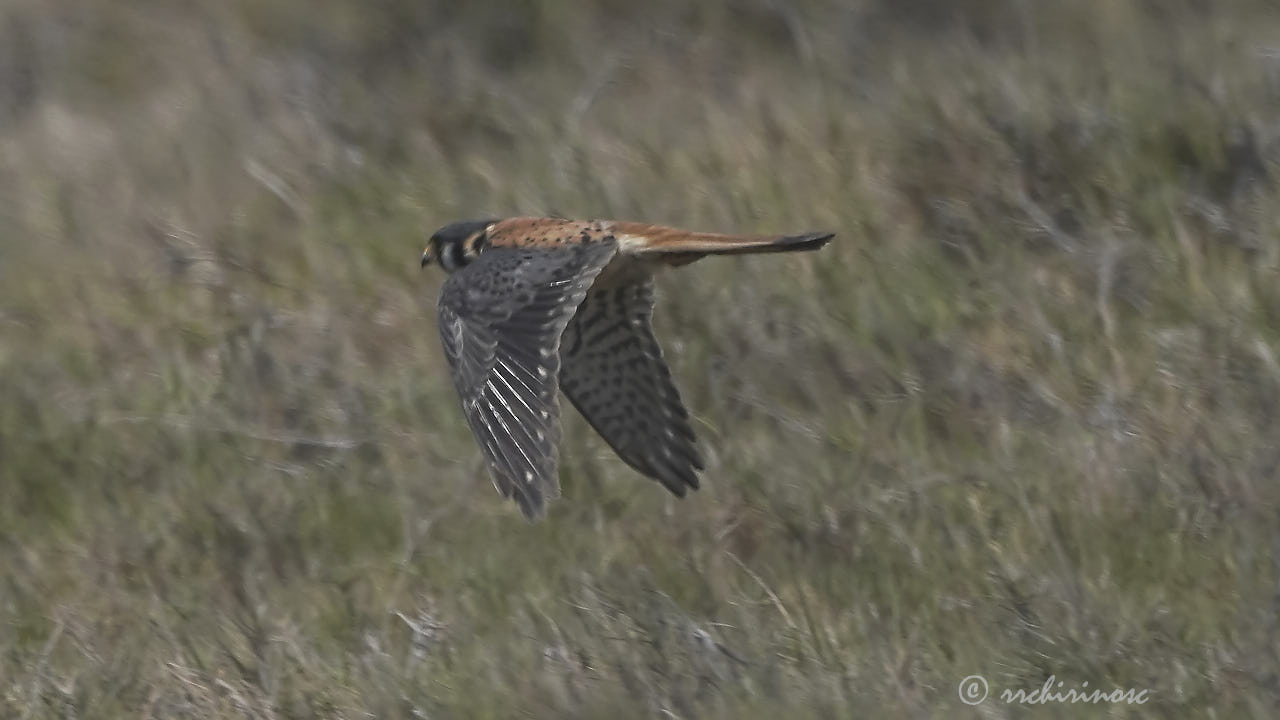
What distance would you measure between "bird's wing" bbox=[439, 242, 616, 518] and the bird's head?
445 mm

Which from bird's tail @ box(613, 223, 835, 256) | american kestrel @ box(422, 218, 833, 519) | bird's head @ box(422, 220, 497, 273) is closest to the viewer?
american kestrel @ box(422, 218, 833, 519)

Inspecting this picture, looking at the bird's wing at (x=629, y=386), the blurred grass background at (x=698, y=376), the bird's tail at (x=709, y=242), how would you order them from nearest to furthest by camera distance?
the blurred grass background at (x=698, y=376)
the bird's tail at (x=709, y=242)
the bird's wing at (x=629, y=386)

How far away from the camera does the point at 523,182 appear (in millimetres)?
6363

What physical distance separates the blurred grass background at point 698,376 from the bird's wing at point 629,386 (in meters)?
0.11

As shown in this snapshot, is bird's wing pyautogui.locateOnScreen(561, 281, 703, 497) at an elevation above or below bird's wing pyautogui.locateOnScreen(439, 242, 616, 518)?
below

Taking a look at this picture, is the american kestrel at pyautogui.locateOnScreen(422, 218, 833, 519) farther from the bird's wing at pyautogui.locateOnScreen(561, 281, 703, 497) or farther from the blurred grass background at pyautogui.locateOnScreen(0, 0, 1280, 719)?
the blurred grass background at pyautogui.locateOnScreen(0, 0, 1280, 719)

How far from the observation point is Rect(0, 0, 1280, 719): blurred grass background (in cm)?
396

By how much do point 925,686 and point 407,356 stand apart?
237 centimetres

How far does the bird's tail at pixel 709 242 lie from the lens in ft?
14.6

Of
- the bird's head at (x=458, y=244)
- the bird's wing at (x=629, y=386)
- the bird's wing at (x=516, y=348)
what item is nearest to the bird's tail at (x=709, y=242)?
the bird's wing at (x=516, y=348)

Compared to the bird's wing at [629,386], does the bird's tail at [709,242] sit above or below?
above

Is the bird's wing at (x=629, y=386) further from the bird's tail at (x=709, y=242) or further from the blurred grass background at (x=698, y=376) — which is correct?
the bird's tail at (x=709, y=242)

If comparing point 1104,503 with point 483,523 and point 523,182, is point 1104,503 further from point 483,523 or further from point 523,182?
point 523,182

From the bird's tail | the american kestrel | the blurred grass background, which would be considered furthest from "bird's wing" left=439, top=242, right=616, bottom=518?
the blurred grass background
